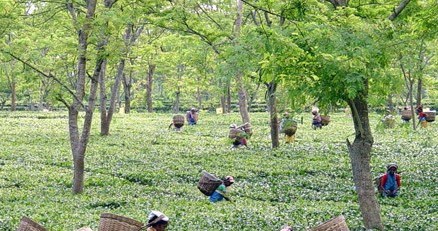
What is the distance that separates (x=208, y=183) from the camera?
14008 mm

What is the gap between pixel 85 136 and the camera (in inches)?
587

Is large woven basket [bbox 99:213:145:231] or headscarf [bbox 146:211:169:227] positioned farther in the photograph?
large woven basket [bbox 99:213:145:231]

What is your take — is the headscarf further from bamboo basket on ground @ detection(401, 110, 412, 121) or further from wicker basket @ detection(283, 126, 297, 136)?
bamboo basket on ground @ detection(401, 110, 412, 121)

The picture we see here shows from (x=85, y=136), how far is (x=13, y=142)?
1234 cm

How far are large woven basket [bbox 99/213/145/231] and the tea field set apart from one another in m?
1.83

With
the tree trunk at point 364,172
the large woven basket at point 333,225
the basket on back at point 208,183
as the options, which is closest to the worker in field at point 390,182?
the tree trunk at point 364,172

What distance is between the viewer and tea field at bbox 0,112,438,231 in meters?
11.7

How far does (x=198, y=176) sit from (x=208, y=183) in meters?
3.72

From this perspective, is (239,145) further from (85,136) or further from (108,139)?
(85,136)

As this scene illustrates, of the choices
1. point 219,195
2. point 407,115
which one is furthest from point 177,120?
point 219,195

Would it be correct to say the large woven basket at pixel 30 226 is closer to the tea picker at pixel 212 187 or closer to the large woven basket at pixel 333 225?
the large woven basket at pixel 333 225

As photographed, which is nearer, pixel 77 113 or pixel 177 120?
pixel 77 113

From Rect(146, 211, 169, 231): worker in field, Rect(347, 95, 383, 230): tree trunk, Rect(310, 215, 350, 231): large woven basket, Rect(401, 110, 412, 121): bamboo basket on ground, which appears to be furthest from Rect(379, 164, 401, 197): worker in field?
Rect(401, 110, 412, 121): bamboo basket on ground

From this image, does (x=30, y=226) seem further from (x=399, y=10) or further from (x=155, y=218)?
(x=399, y=10)
